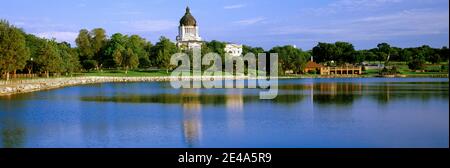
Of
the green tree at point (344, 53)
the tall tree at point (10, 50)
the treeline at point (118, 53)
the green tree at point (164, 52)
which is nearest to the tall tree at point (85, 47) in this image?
the treeline at point (118, 53)

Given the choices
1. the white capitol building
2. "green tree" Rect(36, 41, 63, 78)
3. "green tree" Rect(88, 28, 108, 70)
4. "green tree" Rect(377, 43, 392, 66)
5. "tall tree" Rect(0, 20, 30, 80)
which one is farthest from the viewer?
"green tree" Rect(377, 43, 392, 66)

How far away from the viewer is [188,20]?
121375 millimetres

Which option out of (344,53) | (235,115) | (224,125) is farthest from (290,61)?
(224,125)

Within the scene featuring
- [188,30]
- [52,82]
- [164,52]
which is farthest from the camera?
[188,30]

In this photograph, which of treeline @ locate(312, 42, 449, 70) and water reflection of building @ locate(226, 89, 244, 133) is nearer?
water reflection of building @ locate(226, 89, 244, 133)

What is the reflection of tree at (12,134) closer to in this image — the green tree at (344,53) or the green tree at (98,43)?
the green tree at (98,43)

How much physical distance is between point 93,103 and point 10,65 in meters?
15.3

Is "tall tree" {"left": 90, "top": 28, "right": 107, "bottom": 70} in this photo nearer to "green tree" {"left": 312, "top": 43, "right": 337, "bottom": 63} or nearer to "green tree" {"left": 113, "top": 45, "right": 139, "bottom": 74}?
"green tree" {"left": 113, "top": 45, "right": 139, "bottom": 74}

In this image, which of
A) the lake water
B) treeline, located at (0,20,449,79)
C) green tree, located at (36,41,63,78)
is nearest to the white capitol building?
treeline, located at (0,20,449,79)

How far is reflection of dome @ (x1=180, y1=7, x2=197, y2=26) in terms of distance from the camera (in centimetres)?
12138

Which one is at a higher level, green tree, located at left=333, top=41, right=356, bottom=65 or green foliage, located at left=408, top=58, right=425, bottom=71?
green tree, located at left=333, top=41, right=356, bottom=65

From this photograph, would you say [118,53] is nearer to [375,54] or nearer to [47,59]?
[47,59]

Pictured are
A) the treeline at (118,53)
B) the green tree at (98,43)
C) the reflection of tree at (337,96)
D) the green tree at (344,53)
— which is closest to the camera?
the reflection of tree at (337,96)

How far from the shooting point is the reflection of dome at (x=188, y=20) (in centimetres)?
12138
